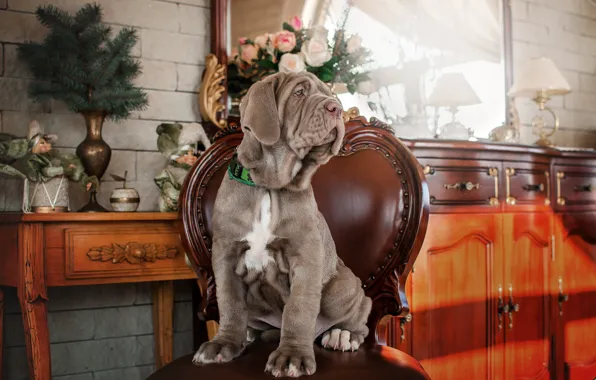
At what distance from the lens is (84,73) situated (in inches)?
84.9

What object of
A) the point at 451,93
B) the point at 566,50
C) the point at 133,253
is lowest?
the point at 133,253

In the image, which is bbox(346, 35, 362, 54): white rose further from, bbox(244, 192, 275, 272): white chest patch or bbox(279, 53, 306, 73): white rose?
bbox(244, 192, 275, 272): white chest patch

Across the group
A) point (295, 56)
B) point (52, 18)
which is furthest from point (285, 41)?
point (52, 18)

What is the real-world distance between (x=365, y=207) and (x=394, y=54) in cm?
174

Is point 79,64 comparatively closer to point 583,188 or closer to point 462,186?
point 462,186

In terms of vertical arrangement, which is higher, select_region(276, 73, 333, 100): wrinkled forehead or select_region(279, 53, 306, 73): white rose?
select_region(279, 53, 306, 73): white rose

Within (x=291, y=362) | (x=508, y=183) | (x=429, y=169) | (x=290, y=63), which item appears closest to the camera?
(x=291, y=362)

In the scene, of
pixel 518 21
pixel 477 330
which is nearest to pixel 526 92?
pixel 518 21

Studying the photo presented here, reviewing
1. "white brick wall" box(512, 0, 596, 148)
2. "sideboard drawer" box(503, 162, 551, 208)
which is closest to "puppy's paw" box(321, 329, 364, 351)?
"sideboard drawer" box(503, 162, 551, 208)

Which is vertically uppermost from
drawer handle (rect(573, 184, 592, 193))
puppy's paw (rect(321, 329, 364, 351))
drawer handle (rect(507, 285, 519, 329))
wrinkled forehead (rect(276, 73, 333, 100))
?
wrinkled forehead (rect(276, 73, 333, 100))

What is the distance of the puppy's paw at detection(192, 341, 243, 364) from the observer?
1.16m

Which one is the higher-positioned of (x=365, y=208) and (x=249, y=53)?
(x=249, y=53)

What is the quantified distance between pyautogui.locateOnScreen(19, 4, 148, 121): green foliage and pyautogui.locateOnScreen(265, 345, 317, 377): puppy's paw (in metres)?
1.39

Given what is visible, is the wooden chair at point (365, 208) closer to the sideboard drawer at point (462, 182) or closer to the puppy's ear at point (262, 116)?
the puppy's ear at point (262, 116)
